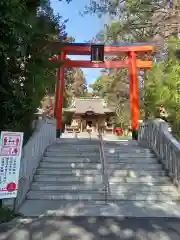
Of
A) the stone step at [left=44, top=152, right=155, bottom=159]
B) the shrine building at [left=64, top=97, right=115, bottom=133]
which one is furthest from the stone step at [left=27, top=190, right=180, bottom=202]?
the shrine building at [left=64, top=97, right=115, bottom=133]

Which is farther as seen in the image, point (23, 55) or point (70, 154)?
point (70, 154)

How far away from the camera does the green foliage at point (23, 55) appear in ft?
15.8

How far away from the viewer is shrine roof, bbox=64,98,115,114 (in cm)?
3010

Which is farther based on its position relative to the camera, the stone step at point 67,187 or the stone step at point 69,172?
the stone step at point 69,172

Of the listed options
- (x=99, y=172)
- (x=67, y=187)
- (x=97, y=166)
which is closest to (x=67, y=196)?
(x=67, y=187)

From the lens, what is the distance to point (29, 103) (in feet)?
20.8

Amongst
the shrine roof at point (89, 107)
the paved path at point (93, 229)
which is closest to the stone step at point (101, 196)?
the paved path at point (93, 229)

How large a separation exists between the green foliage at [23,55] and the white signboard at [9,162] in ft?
2.31

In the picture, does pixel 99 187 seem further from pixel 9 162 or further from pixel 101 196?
pixel 9 162

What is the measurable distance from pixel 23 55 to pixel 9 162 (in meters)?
1.97

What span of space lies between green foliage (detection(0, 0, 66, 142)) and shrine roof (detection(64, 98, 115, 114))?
74.9ft

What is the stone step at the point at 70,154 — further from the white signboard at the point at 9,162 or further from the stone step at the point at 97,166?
the white signboard at the point at 9,162

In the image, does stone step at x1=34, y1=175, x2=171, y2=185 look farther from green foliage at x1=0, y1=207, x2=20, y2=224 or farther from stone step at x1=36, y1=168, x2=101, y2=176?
green foliage at x1=0, y1=207, x2=20, y2=224

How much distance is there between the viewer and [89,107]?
3050 centimetres
